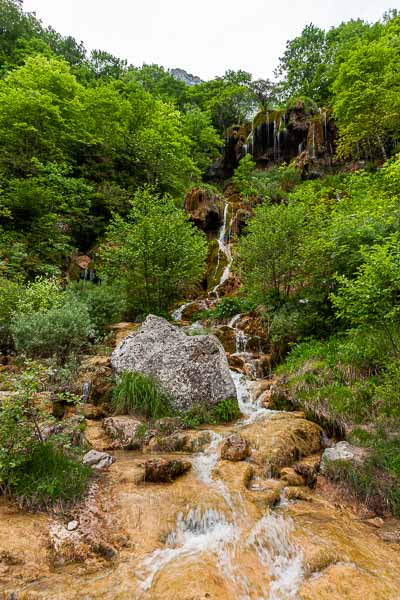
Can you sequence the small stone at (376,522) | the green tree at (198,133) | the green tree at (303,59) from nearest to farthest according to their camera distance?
the small stone at (376,522) → the green tree at (198,133) → the green tree at (303,59)

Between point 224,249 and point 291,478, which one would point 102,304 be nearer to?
point 291,478

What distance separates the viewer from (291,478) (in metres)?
4.34

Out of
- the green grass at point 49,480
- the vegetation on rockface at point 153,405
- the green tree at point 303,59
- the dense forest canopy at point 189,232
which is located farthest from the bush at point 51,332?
the green tree at point 303,59

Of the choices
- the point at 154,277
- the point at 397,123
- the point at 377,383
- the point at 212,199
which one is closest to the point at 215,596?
the point at 377,383

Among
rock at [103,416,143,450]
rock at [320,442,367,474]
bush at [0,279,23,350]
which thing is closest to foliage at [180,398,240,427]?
rock at [103,416,143,450]

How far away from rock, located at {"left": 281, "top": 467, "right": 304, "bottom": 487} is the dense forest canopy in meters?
0.77

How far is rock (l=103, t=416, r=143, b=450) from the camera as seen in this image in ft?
17.2

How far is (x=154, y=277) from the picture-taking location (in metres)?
11.3

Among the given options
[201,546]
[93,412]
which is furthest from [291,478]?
[93,412]

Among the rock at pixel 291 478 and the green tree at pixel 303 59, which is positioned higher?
the green tree at pixel 303 59

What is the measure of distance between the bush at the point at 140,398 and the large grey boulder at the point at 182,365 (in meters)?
0.23

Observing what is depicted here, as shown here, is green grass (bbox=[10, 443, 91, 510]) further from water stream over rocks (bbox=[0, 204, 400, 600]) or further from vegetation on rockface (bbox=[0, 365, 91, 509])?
water stream over rocks (bbox=[0, 204, 400, 600])

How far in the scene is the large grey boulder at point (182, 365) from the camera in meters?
6.71

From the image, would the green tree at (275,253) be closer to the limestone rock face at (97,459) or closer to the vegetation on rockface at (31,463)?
the limestone rock face at (97,459)
